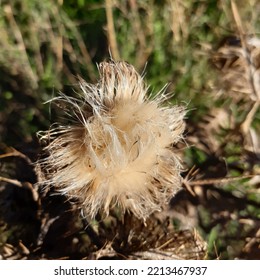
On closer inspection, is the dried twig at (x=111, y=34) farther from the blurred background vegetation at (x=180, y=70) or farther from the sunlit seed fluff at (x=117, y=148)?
the sunlit seed fluff at (x=117, y=148)

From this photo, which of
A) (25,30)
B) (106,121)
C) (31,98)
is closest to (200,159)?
(106,121)

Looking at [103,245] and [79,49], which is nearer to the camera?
[103,245]

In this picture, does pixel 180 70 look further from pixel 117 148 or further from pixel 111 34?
pixel 117 148

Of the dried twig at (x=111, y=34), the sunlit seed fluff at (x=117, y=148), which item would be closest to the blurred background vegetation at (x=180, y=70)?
the dried twig at (x=111, y=34)

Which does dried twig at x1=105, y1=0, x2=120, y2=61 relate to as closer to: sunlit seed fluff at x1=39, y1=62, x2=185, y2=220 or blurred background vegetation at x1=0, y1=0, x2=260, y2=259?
blurred background vegetation at x1=0, y1=0, x2=260, y2=259

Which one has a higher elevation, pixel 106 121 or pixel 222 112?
pixel 106 121

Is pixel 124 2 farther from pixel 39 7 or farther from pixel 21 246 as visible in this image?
pixel 21 246
